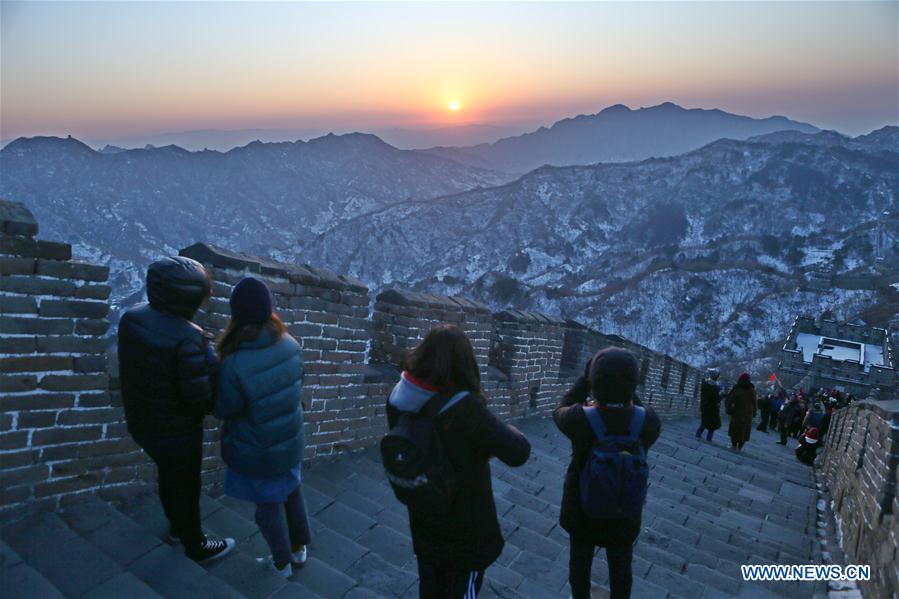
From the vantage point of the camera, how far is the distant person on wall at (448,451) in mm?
2383

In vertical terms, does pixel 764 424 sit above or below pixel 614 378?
below

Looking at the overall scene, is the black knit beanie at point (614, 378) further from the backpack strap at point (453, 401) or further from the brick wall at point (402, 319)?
the brick wall at point (402, 319)

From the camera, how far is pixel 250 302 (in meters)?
2.84

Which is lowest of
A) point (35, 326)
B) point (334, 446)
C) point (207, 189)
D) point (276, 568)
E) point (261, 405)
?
point (334, 446)

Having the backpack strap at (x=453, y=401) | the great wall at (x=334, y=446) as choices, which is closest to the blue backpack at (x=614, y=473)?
the backpack strap at (x=453, y=401)

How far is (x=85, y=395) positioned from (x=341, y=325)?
1998 millimetres

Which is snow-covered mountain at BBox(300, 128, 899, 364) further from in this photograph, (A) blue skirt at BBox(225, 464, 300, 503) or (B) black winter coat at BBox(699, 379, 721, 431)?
(A) blue skirt at BBox(225, 464, 300, 503)

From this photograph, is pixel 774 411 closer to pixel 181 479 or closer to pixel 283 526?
pixel 283 526

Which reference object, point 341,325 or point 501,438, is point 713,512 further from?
point 501,438

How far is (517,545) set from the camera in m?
4.38

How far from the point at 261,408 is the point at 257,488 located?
446 millimetres

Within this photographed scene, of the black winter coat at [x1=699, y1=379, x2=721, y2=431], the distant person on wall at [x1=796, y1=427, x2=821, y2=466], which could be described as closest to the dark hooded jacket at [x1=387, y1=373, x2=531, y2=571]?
the black winter coat at [x1=699, y1=379, x2=721, y2=431]

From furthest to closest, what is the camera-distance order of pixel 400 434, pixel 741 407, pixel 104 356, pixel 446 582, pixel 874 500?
pixel 741 407 → pixel 874 500 → pixel 104 356 → pixel 446 582 → pixel 400 434

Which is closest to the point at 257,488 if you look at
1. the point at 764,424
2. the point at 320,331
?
the point at 320,331
